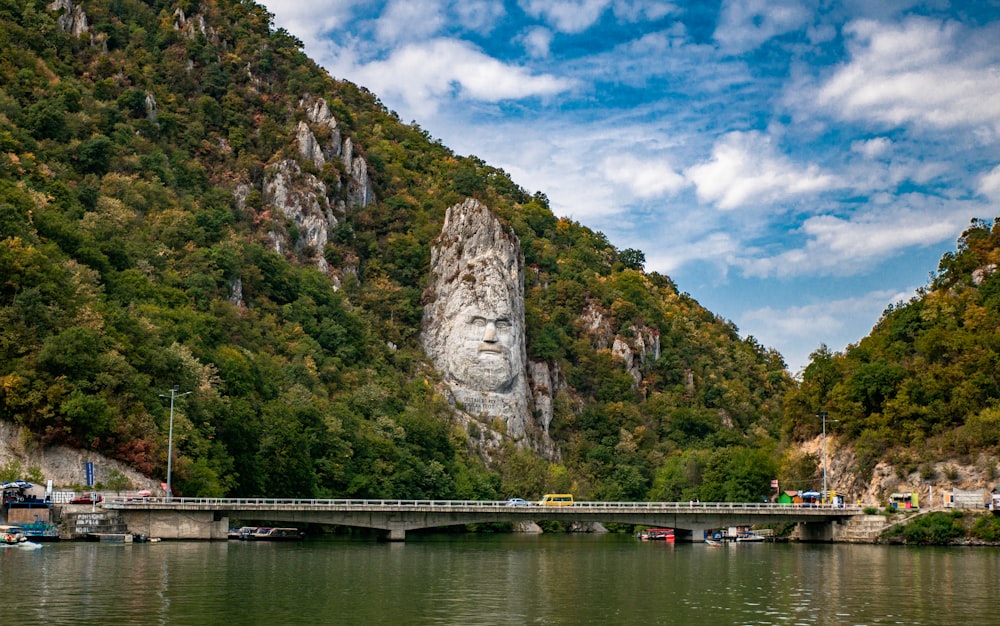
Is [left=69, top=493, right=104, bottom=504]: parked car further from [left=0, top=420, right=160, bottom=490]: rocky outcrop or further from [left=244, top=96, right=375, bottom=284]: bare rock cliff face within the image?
[left=244, top=96, right=375, bottom=284]: bare rock cliff face

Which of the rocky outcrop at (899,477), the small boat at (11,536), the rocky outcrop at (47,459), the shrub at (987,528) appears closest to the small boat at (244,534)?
the rocky outcrop at (47,459)

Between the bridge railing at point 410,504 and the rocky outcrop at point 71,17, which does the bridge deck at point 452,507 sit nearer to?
the bridge railing at point 410,504

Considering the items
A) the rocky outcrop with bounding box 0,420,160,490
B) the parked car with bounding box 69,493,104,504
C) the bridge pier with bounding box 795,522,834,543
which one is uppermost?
the rocky outcrop with bounding box 0,420,160,490

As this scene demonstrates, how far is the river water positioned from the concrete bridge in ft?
28.5

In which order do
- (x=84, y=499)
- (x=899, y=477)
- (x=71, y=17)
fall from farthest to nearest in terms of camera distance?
1. (x=71, y=17)
2. (x=899, y=477)
3. (x=84, y=499)

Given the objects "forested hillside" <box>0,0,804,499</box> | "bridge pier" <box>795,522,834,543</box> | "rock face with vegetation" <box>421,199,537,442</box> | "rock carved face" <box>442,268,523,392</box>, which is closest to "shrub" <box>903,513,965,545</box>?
"bridge pier" <box>795,522,834,543</box>

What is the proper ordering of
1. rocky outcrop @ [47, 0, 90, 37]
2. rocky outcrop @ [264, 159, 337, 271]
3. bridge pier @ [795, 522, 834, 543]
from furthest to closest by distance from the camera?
rocky outcrop @ [264, 159, 337, 271], rocky outcrop @ [47, 0, 90, 37], bridge pier @ [795, 522, 834, 543]

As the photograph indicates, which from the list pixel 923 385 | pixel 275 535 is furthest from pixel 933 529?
pixel 275 535

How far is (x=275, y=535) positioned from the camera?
101 metres

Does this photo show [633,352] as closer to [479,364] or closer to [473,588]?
[479,364]

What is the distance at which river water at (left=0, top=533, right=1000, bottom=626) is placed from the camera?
3691cm

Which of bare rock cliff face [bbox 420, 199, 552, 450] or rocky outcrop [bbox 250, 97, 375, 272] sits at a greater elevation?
rocky outcrop [bbox 250, 97, 375, 272]

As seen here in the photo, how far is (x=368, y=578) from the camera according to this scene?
171 ft

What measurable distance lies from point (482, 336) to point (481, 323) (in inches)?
91.7
